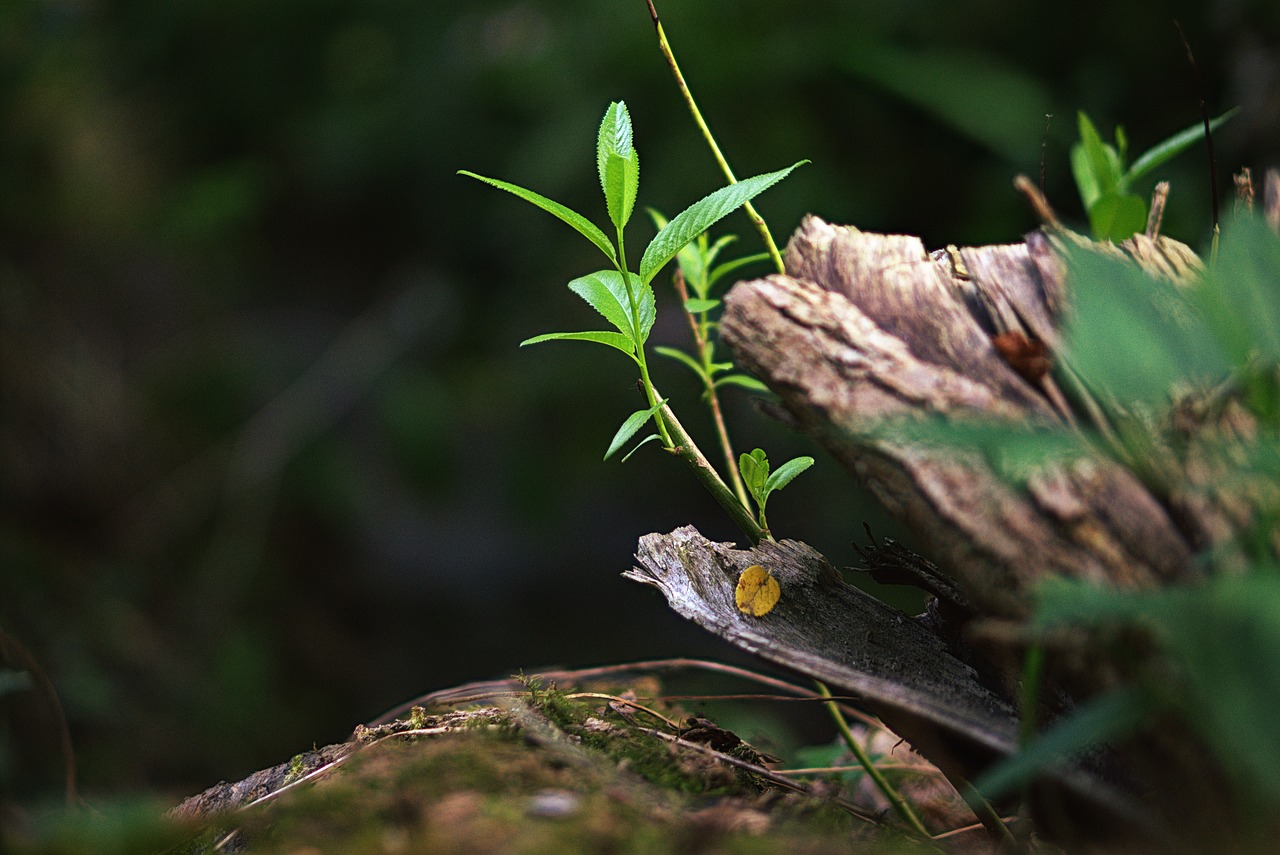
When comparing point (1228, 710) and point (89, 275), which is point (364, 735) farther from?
point (89, 275)

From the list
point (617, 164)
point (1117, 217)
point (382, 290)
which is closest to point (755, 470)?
point (617, 164)

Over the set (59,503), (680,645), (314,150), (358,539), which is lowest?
(680,645)

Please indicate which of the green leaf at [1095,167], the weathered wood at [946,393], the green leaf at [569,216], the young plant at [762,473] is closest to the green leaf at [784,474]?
the young plant at [762,473]

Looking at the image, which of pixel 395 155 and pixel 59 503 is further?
pixel 395 155

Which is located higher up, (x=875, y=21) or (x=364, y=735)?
(x=875, y=21)

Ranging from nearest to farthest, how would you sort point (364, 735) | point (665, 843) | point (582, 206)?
point (665, 843) < point (364, 735) < point (582, 206)

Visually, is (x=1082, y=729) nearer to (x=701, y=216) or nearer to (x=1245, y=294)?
(x=1245, y=294)

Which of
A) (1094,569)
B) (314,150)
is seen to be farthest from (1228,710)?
(314,150)

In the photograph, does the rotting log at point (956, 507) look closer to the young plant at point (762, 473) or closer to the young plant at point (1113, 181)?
the young plant at point (762, 473)
